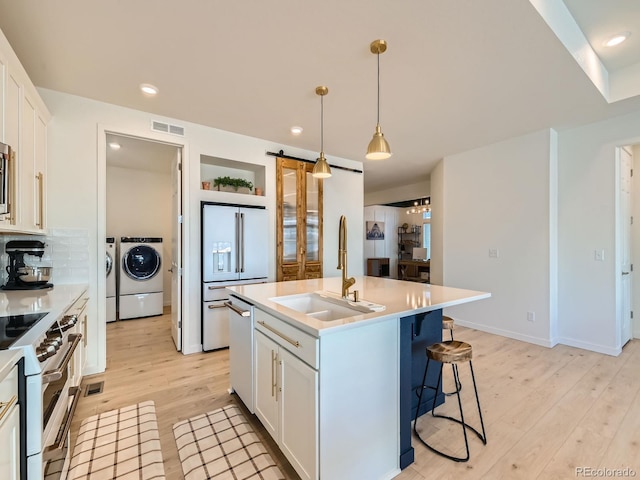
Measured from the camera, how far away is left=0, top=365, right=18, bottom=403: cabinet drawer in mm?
976

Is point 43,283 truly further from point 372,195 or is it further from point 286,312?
point 372,195

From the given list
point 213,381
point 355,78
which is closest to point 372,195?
point 355,78

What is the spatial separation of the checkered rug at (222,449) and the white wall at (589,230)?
3931 mm

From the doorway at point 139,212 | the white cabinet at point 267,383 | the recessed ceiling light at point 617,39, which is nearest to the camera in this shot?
the white cabinet at point 267,383

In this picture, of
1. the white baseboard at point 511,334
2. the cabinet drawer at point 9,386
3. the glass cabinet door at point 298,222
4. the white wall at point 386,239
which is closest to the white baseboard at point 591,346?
the white baseboard at point 511,334

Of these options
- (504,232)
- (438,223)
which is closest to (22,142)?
(504,232)

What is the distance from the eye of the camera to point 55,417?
53.4 inches

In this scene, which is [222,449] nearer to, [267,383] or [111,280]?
[267,383]

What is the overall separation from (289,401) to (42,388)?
1070 millimetres

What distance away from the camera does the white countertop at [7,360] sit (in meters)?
0.94

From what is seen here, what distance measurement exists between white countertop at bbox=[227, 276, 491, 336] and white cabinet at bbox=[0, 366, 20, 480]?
1.05 m

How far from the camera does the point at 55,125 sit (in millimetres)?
2748

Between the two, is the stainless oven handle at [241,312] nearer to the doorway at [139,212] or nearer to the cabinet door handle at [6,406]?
the cabinet door handle at [6,406]

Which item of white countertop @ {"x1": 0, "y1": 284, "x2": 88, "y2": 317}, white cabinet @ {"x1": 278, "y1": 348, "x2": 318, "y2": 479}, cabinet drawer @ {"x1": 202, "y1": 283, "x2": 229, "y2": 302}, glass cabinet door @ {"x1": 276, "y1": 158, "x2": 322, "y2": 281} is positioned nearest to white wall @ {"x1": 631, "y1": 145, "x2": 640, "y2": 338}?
glass cabinet door @ {"x1": 276, "y1": 158, "x2": 322, "y2": 281}
